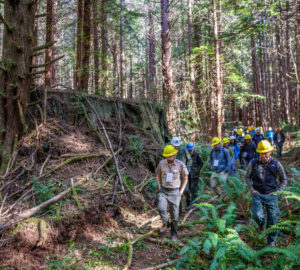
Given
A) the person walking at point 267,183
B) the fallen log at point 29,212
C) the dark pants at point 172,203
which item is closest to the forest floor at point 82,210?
the fallen log at point 29,212

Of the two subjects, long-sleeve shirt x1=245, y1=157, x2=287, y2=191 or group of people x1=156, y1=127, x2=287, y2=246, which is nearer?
long-sleeve shirt x1=245, y1=157, x2=287, y2=191

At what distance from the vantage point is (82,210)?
5.42 metres

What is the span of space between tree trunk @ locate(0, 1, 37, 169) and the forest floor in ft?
1.69

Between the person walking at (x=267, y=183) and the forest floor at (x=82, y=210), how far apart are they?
172 centimetres

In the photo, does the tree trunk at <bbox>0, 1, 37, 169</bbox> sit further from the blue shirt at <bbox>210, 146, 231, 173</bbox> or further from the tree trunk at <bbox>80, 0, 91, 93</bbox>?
the blue shirt at <bbox>210, 146, 231, 173</bbox>

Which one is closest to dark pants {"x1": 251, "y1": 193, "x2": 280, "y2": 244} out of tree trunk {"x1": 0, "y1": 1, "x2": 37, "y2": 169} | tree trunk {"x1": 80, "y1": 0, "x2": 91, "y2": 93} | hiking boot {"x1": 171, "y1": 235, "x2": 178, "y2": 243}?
hiking boot {"x1": 171, "y1": 235, "x2": 178, "y2": 243}

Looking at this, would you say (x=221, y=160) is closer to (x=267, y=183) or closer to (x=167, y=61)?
(x=267, y=183)

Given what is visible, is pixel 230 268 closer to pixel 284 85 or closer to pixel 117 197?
pixel 117 197

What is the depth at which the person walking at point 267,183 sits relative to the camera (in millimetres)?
4855

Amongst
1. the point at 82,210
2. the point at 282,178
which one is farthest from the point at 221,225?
the point at 82,210

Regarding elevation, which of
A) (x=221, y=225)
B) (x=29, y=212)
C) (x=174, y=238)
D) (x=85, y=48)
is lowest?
(x=174, y=238)

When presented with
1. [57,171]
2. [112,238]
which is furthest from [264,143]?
[57,171]

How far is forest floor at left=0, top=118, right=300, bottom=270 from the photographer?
14.3 feet

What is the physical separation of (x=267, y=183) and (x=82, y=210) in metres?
3.93
